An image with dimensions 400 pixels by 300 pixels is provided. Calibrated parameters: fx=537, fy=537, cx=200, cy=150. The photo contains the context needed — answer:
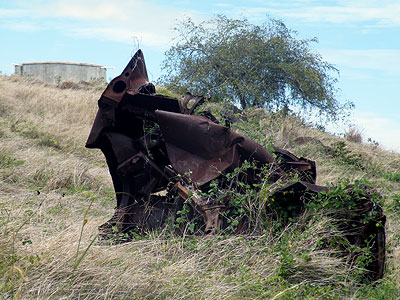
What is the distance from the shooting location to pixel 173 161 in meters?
5.47

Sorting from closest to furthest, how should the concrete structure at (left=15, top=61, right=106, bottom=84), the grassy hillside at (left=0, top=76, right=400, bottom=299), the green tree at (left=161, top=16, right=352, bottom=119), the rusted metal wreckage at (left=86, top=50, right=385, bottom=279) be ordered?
the grassy hillside at (left=0, top=76, right=400, bottom=299) → the rusted metal wreckage at (left=86, top=50, right=385, bottom=279) → the green tree at (left=161, top=16, right=352, bottom=119) → the concrete structure at (left=15, top=61, right=106, bottom=84)

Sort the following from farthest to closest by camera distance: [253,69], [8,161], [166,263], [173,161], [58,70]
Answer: [58,70]
[253,69]
[8,161]
[173,161]
[166,263]

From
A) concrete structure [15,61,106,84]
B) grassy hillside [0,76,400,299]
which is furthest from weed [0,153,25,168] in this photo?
concrete structure [15,61,106,84]

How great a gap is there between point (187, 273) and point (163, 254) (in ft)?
1.79

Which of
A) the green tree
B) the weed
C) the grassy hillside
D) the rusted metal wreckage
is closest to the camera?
the grassy hillside

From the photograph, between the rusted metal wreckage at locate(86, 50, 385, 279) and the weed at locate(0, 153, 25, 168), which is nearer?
the rusted metal wreckage at locate(86, 50, 385, 279)

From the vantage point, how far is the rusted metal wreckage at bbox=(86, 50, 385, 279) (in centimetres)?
512

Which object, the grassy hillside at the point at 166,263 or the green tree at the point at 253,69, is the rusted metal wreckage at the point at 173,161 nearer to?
the grassy hillside at the point at 166,263

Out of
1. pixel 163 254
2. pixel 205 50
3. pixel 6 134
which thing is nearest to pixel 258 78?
pixel 205 50

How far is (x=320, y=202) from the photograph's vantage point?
516 centimetres

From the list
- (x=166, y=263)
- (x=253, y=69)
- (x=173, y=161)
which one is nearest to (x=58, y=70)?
(x=253, y=69)

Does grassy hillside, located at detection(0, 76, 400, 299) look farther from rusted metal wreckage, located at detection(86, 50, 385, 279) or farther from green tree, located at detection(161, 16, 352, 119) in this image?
green tree, located at detection(161, 16, 352, 119)

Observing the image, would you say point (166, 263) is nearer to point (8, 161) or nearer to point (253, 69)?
point (8, 161)

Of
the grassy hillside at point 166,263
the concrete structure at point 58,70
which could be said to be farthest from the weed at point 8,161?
the concrete structure at point 58,70
